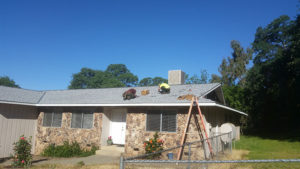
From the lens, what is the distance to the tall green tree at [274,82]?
75.0 ft

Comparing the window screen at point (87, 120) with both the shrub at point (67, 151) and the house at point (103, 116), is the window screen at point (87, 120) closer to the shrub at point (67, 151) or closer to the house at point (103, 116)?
the house at point (103, 116)

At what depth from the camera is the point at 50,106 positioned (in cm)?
1540

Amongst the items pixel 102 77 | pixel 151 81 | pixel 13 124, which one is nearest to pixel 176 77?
pixel 13 124

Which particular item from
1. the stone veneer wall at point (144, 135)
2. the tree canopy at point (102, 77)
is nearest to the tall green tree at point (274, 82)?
the stone veneer wall at point (144, 135)

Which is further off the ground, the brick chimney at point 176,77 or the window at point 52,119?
the brick chimney at point 176,77

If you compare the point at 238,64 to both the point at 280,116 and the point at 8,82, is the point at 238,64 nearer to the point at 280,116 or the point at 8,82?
the point at 280,116

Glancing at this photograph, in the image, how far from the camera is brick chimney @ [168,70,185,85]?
15727 mm

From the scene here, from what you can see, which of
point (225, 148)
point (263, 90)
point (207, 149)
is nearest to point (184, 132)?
point (207, 149)

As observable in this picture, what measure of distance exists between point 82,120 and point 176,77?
6.19 metres

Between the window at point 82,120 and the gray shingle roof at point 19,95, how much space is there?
113 inches

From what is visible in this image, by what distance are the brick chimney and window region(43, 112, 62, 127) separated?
7096 millimetres

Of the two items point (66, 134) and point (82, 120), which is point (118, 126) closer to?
point (82, 120)

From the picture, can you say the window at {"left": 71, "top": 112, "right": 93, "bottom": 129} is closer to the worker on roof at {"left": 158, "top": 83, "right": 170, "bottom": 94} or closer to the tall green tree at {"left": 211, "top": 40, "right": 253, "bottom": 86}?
the worker on roof at {"left": 158, "top": 83, "right": 170, "bottom": 94}

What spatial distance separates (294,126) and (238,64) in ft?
44.9
